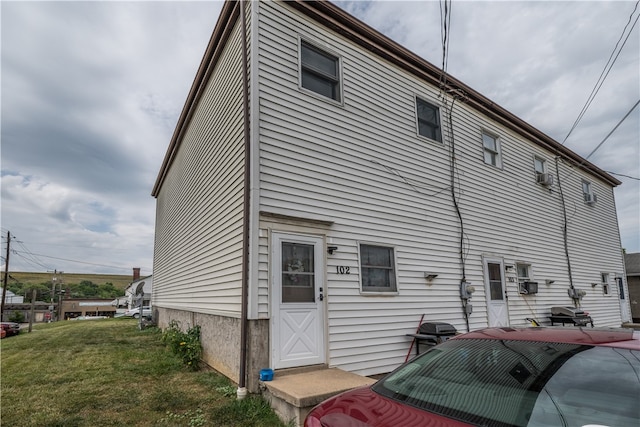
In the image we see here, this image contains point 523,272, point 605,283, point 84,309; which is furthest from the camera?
point 84,309

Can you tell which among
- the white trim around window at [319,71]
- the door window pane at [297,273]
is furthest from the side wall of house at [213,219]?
the white trim around window at [319,71]

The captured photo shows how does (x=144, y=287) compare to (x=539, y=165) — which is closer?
(x=539, y=165)

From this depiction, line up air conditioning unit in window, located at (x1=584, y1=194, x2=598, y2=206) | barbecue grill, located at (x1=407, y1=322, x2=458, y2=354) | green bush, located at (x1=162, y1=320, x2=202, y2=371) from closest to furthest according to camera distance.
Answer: barbecue grill, located at (x1=407, y1=322, x2=458, y2=354) < green bush, located at (x1=162, y1=320, x2=202, y2=371) < air conditioning unit in window, located at (x1=584, y1=194, x2=598, y2=206)

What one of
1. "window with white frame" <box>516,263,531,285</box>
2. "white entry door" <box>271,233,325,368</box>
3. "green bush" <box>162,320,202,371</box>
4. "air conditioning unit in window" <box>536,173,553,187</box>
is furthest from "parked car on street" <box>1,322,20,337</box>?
"air conditioning unit in window" <box>536,173,553,187</box>

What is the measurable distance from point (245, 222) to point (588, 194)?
14806 millimetres

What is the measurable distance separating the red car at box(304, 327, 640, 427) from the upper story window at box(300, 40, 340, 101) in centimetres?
540

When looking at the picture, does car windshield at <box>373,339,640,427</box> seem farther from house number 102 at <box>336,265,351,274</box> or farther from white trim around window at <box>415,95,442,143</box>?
white trim around window at <box>415,95,442,143</box>

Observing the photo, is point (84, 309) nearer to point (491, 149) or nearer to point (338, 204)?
point (338, 204)

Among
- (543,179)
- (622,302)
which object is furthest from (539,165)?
(622,302)

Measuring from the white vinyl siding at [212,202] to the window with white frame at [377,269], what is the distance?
2331 mm

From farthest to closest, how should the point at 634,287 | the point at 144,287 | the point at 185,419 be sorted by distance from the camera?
the point at 144,287 < the point at 634,287 < the point at 185,419

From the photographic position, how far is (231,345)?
18.2 ft

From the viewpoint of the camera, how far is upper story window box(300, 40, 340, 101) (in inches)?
260

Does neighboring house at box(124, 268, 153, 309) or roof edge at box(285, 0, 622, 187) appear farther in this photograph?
neighboring house at box(124, 268, 153, 309)
